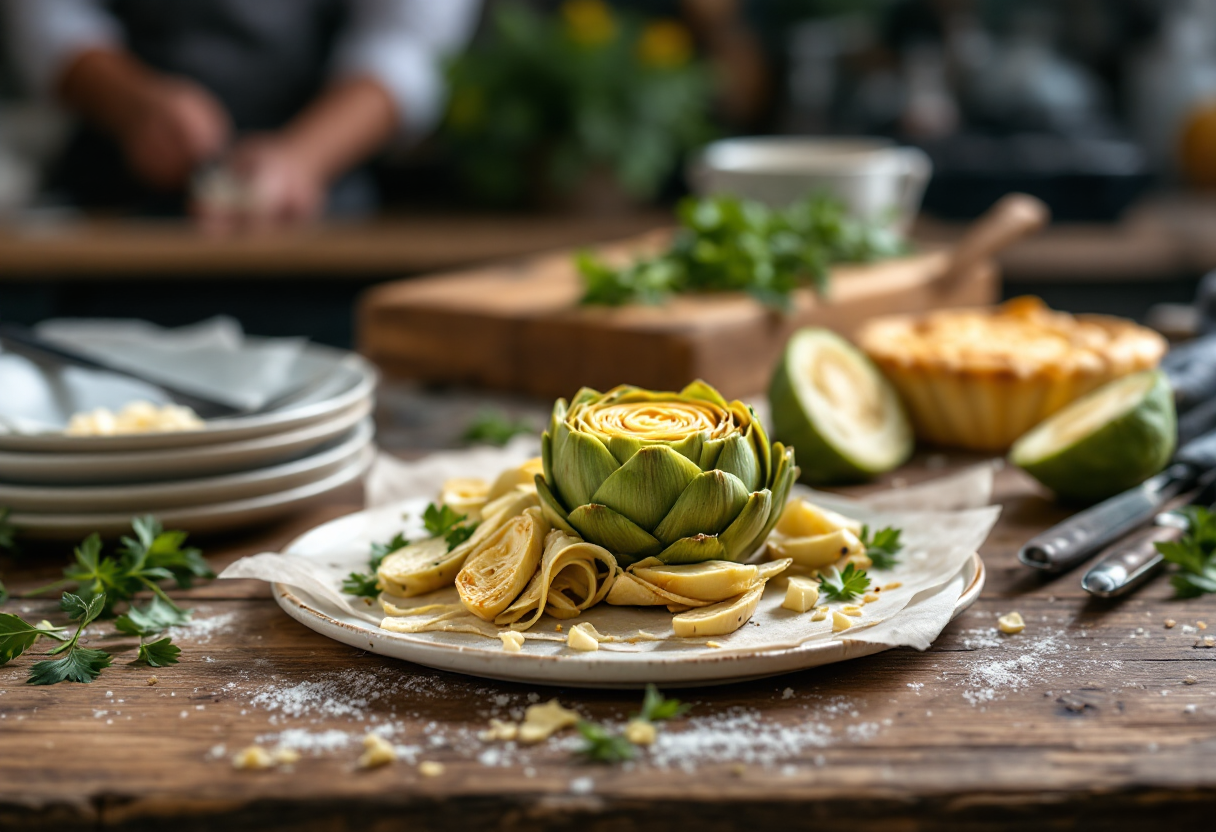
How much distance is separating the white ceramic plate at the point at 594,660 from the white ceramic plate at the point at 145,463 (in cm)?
33

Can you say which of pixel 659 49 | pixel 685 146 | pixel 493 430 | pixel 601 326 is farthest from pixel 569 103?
pixel 493 430

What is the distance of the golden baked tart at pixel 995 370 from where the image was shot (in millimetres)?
1560

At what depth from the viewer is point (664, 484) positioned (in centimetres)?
94

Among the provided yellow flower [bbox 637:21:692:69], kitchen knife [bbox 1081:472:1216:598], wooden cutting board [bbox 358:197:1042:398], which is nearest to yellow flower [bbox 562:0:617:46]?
yellow flower [bbox 637:21:692:69]

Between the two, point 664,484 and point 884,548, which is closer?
point 664,484

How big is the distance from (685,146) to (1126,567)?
293cm

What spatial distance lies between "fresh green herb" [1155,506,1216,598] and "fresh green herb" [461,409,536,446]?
836 millimetres

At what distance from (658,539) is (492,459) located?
0.47 metres

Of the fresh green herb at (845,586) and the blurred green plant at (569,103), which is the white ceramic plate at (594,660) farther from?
the blurred green plant at (569,103)

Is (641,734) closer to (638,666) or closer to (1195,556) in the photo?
(638,666)

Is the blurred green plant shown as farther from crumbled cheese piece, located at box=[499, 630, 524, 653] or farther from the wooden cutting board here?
crumbled cheese piece, located at box=[499, 630, 524, 653]

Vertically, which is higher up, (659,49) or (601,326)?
(659,49)

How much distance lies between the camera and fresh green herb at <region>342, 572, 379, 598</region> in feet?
3.29

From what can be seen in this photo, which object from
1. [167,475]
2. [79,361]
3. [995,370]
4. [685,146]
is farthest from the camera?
[685,146]
